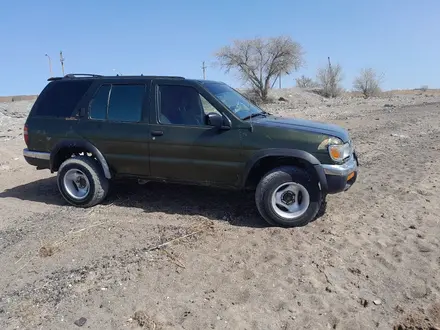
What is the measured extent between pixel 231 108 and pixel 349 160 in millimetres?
1681

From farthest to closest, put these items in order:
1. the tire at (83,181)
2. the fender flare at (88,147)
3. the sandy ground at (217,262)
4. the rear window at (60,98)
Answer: the rear window at (60,98) → the tire at (83,181) → the fender flare at (88,147) → the sandy ground at (217,262)

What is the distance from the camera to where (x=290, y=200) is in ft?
17.0

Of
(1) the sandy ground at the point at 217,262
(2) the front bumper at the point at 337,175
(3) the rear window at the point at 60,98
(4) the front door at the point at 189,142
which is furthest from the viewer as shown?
(3) the rear window at the point at 60,98

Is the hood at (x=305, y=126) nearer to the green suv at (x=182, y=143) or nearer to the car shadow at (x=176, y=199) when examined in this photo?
the green suv at (x=182, y=143)

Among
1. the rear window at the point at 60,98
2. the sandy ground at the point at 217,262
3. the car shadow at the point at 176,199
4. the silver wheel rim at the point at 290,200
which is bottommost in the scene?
the sandy ground at the point at 217,262

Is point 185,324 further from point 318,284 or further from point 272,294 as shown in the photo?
point 318,284

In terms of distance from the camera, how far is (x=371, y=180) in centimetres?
721

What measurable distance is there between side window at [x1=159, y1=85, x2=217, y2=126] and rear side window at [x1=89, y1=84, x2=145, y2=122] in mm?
344

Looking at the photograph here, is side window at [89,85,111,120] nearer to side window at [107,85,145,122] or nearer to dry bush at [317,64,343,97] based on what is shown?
side window at [107,85,145,122]

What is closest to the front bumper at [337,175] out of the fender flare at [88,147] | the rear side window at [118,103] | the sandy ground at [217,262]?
the sandy ground at [217,262]

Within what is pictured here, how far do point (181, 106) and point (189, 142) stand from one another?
552 mm

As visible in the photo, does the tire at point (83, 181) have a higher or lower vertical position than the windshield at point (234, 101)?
lower

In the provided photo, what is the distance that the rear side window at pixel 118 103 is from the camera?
5.82 metres

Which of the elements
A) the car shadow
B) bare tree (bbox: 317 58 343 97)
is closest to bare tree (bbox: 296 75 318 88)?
bare tree (bbox: 317 58 343 97)
